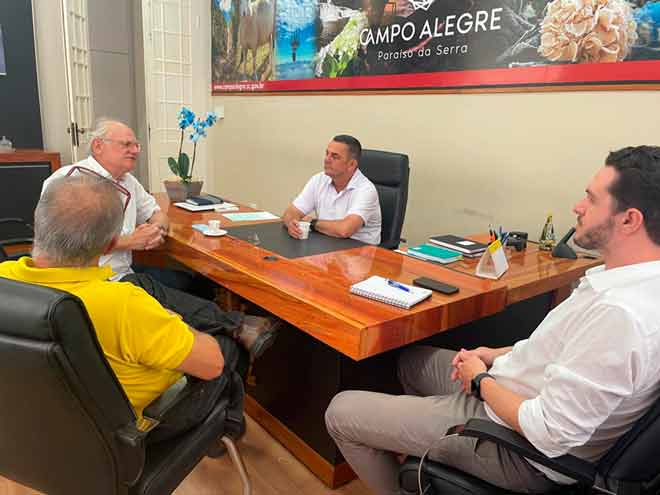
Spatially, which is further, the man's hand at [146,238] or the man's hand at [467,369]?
the man's hand at [146,238]

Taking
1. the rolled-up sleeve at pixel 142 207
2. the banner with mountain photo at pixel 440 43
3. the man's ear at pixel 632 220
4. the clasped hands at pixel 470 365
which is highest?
the banner with mountain photo at pixel 440 43

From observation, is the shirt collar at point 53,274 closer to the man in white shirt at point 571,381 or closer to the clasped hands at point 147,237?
the man in white shirt at point 571,381

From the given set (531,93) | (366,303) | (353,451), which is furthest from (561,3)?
(353,451)

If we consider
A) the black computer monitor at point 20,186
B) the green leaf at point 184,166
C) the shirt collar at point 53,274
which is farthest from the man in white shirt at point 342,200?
the black computer monitor at point 20,186

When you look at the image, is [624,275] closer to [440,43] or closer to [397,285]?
[397,285]

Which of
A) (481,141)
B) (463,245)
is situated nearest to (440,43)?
(481,141)

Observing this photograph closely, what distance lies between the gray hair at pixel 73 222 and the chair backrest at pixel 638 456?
1121 mm

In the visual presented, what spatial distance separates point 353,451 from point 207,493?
24.4 inches

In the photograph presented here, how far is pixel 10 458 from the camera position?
3.43ft

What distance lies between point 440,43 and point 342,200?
1.06 m

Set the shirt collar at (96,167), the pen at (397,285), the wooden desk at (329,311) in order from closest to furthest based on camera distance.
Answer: the wooden desk at (329,311) < the pen at (397,285) < the shirt collar at (96,167)

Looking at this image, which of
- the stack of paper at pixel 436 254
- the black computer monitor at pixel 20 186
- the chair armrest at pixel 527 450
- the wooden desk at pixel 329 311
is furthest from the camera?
the black computer monitor at pixel 20 186

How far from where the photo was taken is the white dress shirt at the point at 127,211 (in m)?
2.06

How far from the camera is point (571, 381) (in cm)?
94
